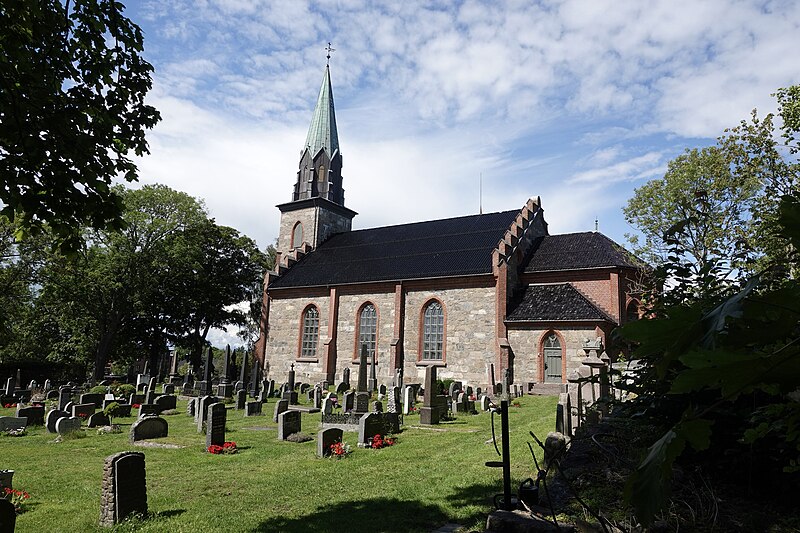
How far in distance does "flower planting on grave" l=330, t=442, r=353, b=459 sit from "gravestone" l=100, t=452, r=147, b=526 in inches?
188

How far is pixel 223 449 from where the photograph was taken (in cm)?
1216

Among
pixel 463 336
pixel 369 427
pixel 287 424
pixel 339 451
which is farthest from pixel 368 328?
pixel 339 451

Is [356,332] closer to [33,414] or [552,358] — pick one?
[552,358]

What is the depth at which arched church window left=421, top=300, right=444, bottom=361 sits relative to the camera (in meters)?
30.9

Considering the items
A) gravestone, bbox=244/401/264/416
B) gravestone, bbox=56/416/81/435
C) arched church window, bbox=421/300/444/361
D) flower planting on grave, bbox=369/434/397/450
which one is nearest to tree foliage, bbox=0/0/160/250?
flower planting on grave, bbox=369/434/397/450

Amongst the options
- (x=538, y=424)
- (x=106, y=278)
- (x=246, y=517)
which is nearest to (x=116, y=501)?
(x=246, y=517)

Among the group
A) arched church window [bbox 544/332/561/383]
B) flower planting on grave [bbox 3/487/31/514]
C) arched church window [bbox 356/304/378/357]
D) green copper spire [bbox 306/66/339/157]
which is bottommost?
flower planting on grave [bbox 3/487/31/514]

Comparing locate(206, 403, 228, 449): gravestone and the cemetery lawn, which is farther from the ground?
locate(206, 403, 228, 449): gravestone

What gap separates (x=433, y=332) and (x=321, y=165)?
65.8ft

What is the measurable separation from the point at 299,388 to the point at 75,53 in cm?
2577

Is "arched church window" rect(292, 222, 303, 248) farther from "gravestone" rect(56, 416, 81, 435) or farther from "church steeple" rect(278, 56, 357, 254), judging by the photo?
"gravestone" rect(56, 416, 81, 435)

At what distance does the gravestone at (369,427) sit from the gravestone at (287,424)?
2433 mm

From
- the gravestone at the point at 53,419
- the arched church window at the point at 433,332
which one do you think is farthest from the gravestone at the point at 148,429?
the arched church window at the point at 433,332

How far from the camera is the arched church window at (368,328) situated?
33344mm
